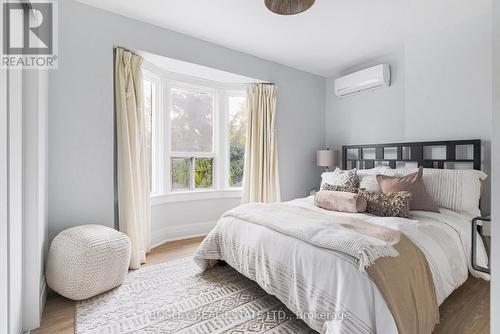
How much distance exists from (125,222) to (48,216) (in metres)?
0.63

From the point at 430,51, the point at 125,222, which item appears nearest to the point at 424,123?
the point at 430,51

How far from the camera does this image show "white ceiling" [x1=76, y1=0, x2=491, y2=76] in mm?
2418

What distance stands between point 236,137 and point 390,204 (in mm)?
2464

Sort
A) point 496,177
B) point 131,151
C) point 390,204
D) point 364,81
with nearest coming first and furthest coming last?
point 496,177 → point 390,204 → point 131,151 → point 364,81

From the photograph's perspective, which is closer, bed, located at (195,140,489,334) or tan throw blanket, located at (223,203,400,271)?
bed, located at (195,140,489,334)

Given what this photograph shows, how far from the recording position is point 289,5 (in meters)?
1.93

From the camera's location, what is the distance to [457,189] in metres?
2.36

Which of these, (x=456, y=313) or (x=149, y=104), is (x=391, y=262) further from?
(x=149, y=104)

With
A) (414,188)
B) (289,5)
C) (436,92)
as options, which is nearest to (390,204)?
(414,188)

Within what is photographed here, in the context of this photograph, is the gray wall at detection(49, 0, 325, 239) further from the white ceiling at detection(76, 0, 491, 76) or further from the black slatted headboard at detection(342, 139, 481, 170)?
the black slatted headboard at detection(342, 139, 481, 170)

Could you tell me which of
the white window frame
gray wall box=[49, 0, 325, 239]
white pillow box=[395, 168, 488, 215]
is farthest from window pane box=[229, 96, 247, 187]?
white pillow box=[395, 168, 488, 215]

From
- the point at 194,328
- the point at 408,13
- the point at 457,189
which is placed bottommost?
the point at 194,328

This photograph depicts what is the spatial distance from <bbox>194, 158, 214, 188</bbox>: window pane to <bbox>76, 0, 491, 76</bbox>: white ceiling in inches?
64.7

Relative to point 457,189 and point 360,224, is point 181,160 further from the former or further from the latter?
point 457,189
